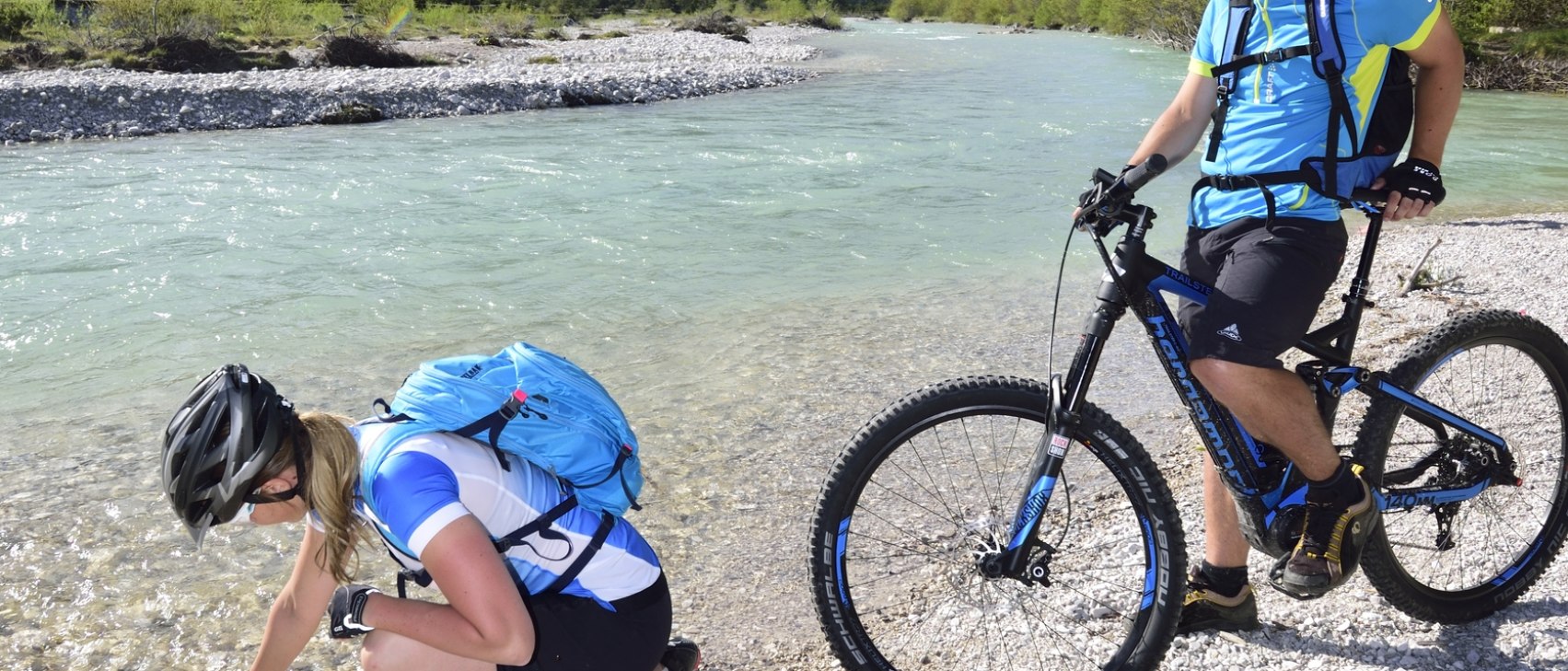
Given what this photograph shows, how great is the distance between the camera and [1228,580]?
3.36m

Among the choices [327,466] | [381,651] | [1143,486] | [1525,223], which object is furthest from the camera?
[1525,223]

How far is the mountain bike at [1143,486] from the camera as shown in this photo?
2.91 m

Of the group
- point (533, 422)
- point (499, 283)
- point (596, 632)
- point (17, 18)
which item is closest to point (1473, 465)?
point (596, 632)

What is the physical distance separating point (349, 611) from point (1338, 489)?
2.50m

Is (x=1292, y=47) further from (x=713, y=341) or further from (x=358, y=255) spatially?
(x=358, y=255)

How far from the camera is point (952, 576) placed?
129 inches

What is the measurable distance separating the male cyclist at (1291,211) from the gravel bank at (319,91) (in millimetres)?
20665

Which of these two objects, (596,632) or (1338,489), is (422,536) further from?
(1338,489)

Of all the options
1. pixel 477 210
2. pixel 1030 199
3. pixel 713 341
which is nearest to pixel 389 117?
pixel 477 210

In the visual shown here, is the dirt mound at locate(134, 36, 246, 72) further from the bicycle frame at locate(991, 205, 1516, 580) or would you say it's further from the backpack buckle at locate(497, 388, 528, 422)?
the bicycle frame at locate(991, 205, 1516, 580)

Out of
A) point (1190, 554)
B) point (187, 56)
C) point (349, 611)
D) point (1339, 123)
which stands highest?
point (1339, 123)

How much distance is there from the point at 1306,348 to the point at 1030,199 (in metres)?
10.9

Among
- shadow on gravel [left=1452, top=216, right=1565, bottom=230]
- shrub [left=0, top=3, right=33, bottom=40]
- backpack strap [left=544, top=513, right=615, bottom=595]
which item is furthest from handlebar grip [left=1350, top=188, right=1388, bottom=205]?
shrub [left=0, top=3, right=33, bottom=40]

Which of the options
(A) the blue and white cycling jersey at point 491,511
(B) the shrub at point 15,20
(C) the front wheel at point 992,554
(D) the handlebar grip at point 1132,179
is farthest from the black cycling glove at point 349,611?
(B) the shrub at point 15,20
